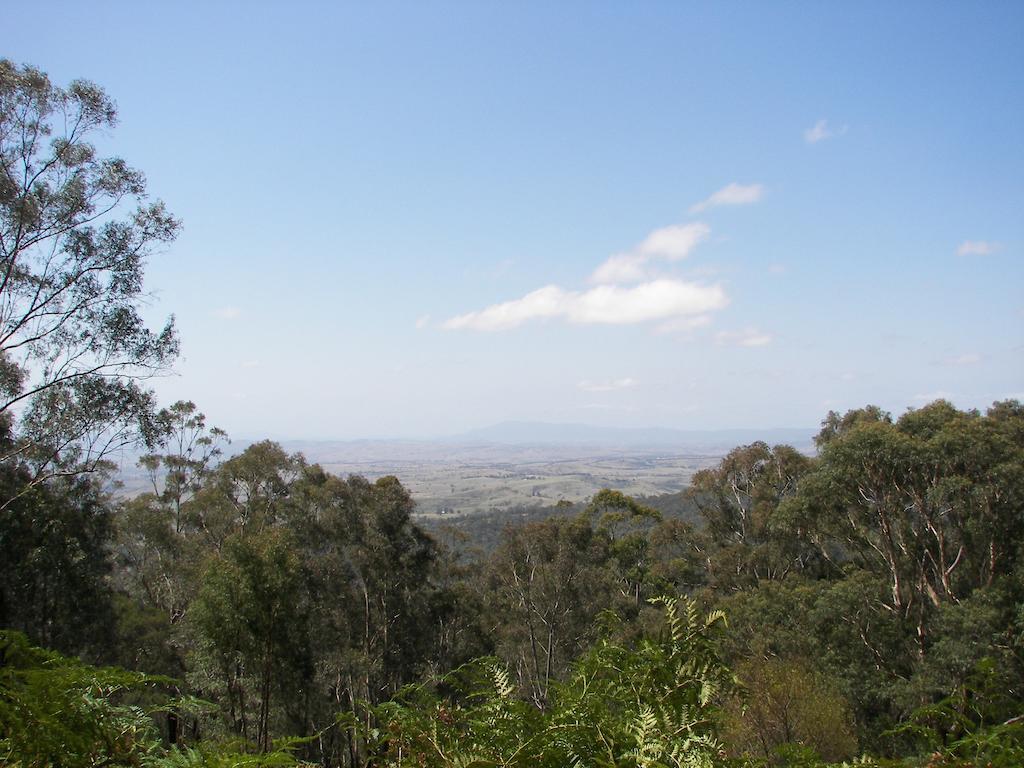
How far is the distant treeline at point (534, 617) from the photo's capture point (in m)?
1.64

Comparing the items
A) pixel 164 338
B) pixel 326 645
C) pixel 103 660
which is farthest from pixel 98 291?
pixel 326 645

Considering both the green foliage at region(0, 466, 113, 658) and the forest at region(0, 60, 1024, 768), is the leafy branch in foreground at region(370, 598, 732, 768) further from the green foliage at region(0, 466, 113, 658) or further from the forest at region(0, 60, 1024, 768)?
the green foliage at region(0, 466, 113, 658)

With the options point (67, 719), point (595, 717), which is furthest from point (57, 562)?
point (595, 717)

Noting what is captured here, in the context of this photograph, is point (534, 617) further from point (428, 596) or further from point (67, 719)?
point (67, 719)

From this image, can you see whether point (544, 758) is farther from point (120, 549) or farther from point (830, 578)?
point (120, 549)

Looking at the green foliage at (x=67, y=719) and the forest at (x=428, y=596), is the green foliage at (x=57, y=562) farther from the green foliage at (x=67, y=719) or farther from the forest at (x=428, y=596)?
the green foliage at (x=67, y=719)

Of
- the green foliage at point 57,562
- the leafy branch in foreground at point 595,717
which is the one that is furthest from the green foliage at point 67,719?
the green foliage at point 57,562

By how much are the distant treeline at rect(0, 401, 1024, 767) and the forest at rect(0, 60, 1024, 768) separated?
25mm

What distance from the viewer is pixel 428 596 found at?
75.2 ft

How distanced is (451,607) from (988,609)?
17021 mm

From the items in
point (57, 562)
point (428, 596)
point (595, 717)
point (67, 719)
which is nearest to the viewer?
point (67, 719)

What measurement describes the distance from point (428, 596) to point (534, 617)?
177 inches

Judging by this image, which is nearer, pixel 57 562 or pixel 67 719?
pixel 67 719

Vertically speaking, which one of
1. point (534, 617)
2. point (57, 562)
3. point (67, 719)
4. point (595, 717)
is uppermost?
point (67, 719)
